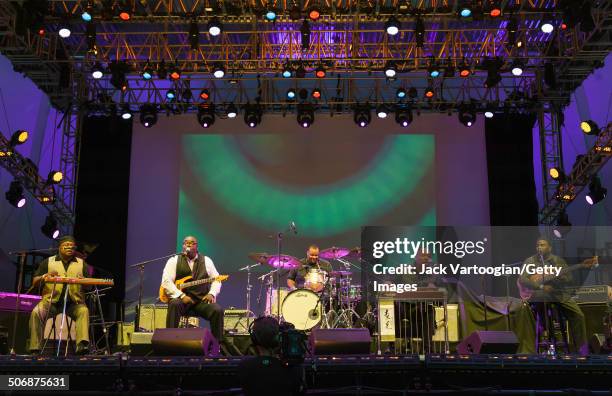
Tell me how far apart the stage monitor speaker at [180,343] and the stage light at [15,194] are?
7.24 m

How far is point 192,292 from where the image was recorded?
8.75m

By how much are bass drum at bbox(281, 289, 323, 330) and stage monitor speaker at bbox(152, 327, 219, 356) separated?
152 inches

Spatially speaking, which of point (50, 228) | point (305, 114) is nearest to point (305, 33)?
point (305, 114)

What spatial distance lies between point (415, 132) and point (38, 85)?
8129 mm

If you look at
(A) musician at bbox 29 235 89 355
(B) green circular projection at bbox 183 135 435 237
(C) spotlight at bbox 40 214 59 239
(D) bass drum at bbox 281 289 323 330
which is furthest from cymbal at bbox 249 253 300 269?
(C) spotlight at bbox 40 214 59 239

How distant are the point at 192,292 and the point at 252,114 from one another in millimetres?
6294

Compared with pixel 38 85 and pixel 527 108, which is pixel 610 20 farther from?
pixel 38 85

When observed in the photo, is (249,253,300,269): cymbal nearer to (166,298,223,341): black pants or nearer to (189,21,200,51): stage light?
(166,298,223,341): black pants

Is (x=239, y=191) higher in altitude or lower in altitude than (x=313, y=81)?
lower

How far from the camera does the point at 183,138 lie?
49.8 feet

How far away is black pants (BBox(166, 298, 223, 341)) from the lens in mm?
8422

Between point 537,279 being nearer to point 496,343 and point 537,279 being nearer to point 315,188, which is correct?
point 496,343

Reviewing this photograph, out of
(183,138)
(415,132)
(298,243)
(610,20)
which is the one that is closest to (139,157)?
(183,138)

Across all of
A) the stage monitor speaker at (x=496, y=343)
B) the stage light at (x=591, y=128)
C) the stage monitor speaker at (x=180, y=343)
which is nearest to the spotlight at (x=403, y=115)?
the stage light at (x=591, y=128)
